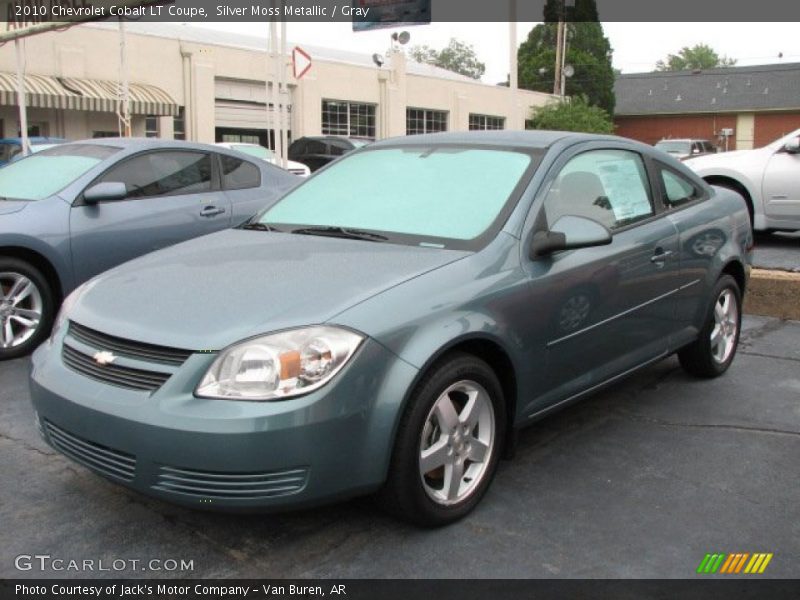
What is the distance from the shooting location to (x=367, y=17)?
30.8 m

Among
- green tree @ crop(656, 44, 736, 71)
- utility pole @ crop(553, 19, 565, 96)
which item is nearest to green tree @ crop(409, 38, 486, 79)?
green tree @ crop(656, 44, 736, 71)

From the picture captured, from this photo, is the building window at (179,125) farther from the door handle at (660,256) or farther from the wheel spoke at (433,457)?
the wheel spoke at (433,457)

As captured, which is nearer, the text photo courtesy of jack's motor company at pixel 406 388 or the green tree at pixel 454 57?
the text photo courtesy of jack's motor company at pixel 406 388

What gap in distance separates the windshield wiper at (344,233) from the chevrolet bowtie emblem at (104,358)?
119cm

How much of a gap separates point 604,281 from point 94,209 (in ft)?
12.1

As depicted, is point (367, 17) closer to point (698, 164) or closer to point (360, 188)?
point (698, 164)

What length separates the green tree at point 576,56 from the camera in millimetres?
51094

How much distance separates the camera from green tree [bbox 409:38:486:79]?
100m

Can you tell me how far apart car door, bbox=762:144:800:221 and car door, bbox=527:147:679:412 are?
577 centimetres

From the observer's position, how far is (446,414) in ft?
10.3

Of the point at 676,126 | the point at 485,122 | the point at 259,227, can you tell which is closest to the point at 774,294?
the point at 259,227

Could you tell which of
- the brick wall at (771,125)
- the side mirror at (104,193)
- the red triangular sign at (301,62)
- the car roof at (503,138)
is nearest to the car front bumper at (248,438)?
the car roof at (503,138)

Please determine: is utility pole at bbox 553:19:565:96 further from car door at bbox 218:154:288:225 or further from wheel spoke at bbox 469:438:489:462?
wheel spoke at bbox 469:438:489:462
